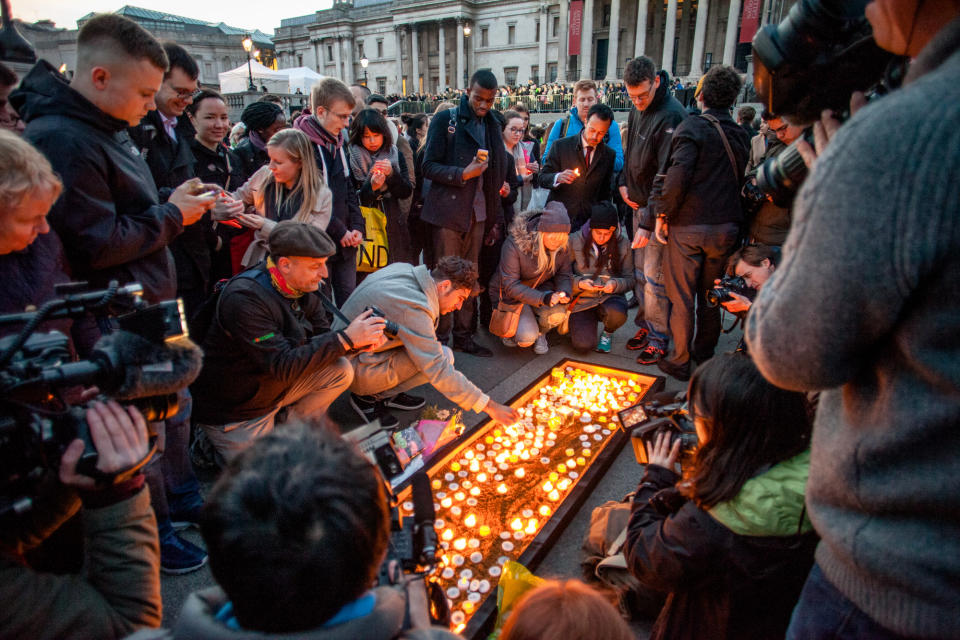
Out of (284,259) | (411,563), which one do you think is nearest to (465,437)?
(284,259)

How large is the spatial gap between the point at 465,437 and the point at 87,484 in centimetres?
201

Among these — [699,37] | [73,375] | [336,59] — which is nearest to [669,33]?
[699,37]

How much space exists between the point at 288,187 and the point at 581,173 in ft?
9.38

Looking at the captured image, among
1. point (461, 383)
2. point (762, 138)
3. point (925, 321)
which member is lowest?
point (461, 383)

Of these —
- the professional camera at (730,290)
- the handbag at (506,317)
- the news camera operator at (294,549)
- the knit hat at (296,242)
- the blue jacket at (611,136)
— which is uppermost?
the blue jacket at (611,136)

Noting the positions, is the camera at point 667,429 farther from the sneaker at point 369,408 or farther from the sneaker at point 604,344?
the sneaker at point 604,344

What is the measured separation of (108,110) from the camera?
6.97 feet

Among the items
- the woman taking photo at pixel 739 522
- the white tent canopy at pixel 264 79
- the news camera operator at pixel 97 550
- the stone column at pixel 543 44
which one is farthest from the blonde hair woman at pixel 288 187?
the stone column at pixel 543 44

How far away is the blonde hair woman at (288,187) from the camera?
135 inches

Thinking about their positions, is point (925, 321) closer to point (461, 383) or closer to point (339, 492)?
point (339, 492)

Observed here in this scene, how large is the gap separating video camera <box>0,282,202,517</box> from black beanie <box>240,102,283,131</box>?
3.30 metres

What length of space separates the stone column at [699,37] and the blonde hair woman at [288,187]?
36.6 metres

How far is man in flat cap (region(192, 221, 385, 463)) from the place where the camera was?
2580 millimetres

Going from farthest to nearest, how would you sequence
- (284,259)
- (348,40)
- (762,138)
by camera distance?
(348,40) < (762,138) < (284,259)
